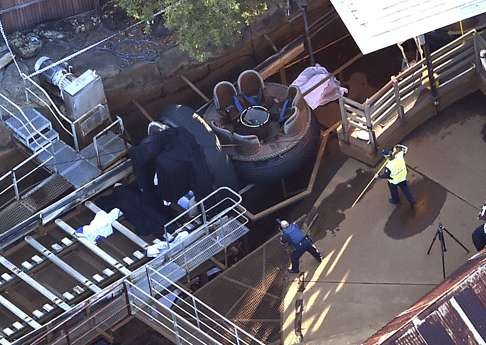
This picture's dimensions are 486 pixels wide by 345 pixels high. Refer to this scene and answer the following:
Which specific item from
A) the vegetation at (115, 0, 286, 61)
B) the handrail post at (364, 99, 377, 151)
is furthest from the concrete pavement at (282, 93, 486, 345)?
the vegetation at (115, 0, 286, 61)

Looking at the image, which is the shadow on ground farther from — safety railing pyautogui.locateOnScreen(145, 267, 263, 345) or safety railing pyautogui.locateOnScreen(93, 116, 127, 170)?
safety railing pyautogui.locateOnScreen(93, 116, 127, 170)

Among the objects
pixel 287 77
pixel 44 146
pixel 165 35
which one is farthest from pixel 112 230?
pixel 287 77

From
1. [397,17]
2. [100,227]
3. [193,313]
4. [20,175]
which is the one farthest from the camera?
[20,175]

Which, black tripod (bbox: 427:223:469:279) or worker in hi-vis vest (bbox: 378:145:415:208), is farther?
worker in hi-vis vest (bbox: 378:145:415:208)

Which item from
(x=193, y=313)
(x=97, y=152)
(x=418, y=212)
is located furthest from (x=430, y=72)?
(x=97, y=152)

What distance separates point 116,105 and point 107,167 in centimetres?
215

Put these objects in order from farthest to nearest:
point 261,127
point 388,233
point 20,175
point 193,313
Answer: point 261,127, point 20,175, point 388,233, point 193,313

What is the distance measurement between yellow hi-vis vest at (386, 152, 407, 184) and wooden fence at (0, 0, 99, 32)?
8.26m

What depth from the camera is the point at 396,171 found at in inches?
893

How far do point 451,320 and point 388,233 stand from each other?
490cm

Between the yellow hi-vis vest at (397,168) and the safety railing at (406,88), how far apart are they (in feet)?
5.13

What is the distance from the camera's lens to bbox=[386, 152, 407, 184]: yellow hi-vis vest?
22547 mm

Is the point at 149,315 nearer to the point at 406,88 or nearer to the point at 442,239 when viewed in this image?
the point at 442,239

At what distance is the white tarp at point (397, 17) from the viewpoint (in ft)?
75.2
